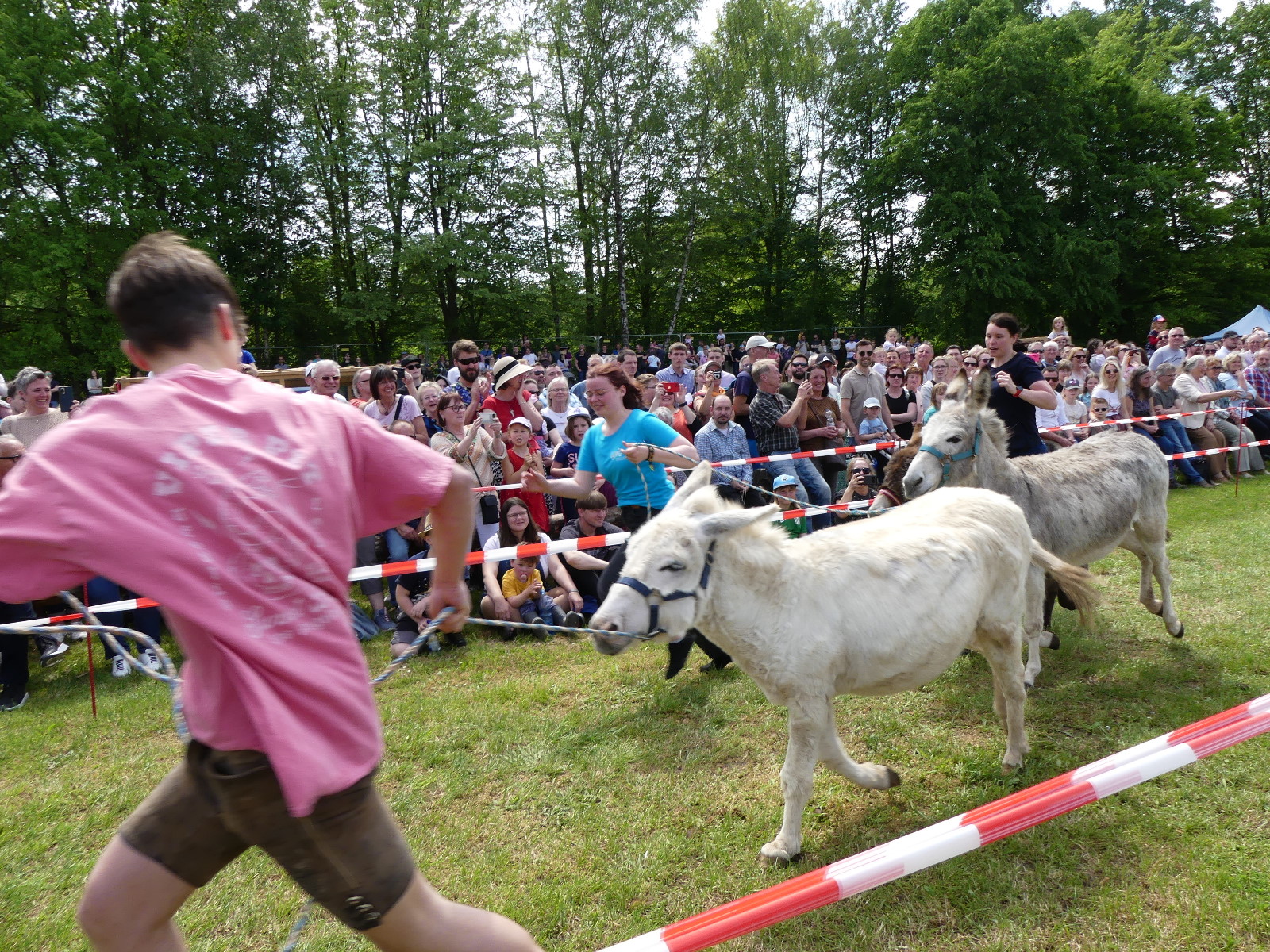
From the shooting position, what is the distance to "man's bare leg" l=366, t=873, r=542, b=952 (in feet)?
Result: 5.52

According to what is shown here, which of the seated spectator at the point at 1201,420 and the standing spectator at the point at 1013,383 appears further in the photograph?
the seated spectator at the point at 1201,420

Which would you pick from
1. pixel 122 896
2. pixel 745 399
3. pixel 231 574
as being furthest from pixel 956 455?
pixel 122 896

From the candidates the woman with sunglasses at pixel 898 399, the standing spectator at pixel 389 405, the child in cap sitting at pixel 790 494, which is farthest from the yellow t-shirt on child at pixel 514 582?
the woman with sunglasses at pixel 898 399

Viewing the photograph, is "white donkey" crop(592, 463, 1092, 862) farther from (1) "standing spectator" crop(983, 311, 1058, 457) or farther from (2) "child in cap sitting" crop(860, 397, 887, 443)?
(2) "child in cap sitting" crop(860, 397, 887, 443)

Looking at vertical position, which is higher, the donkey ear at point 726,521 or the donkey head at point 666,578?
the donkey ear at point 726,521

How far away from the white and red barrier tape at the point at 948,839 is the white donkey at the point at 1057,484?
7.00ft

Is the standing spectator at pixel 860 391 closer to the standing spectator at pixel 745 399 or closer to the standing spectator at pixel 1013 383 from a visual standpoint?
the standing spectator at pixel 745 399

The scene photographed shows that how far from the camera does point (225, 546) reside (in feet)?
4.84

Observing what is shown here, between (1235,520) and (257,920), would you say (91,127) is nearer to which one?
(257,920)

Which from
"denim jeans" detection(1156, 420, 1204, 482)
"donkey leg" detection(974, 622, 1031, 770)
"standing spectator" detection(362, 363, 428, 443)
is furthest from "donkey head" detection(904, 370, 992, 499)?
"denim jeans" detection(1156, 420, 1204, 482)

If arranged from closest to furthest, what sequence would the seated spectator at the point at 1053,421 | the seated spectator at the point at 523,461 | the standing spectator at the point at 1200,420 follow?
the seated spectator at the point at 523,461
the seated spectator at the point at 1053,421
the standing spectator at the point at 1200,420

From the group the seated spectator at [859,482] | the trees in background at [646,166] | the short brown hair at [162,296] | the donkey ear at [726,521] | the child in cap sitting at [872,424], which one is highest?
the trees in background at [646,166]

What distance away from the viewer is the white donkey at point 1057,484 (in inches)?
213

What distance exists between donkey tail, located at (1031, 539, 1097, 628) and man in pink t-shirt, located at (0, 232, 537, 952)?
392 cm
